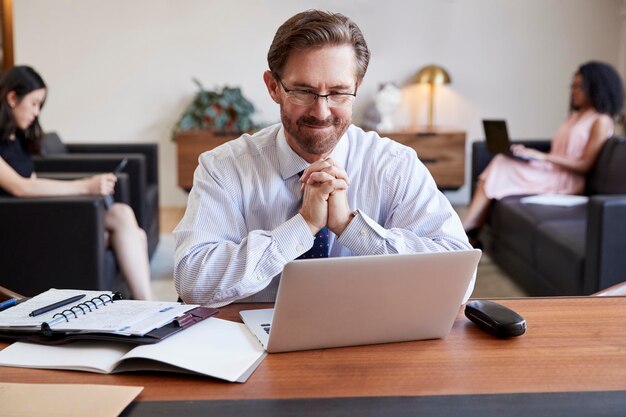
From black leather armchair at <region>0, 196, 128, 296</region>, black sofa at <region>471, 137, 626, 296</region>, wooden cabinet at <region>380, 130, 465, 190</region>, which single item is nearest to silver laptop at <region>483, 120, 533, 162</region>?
black sofa at <region>471, 137, 626, 296</region>

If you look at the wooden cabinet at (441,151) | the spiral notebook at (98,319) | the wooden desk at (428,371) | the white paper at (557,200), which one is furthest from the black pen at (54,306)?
the wooden cabinet at (441,151)

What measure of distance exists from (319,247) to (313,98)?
1.13 ft

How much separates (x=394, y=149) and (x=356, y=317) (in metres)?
0.76

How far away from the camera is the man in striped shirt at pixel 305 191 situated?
1671mm

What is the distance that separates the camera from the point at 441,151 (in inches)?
246

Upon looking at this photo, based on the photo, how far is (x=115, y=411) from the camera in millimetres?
1061

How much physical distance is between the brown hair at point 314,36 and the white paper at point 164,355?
2.30 ft

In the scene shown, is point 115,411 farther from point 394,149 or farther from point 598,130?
point 598,130

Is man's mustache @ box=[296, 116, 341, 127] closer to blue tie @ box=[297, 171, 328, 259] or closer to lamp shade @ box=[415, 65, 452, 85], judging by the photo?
blue tie @ box=[297, 171, 328, 259]

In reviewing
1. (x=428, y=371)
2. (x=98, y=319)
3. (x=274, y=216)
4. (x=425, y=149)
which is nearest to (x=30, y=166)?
(x=274, y=216)

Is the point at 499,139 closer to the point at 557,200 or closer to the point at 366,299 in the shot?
the point at 557,200

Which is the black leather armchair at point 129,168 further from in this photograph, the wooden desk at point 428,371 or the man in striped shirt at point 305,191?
the wooden desk at point 428,371

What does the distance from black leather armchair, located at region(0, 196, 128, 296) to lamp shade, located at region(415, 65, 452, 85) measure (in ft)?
12.0

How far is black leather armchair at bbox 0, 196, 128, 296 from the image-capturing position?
3102mm
